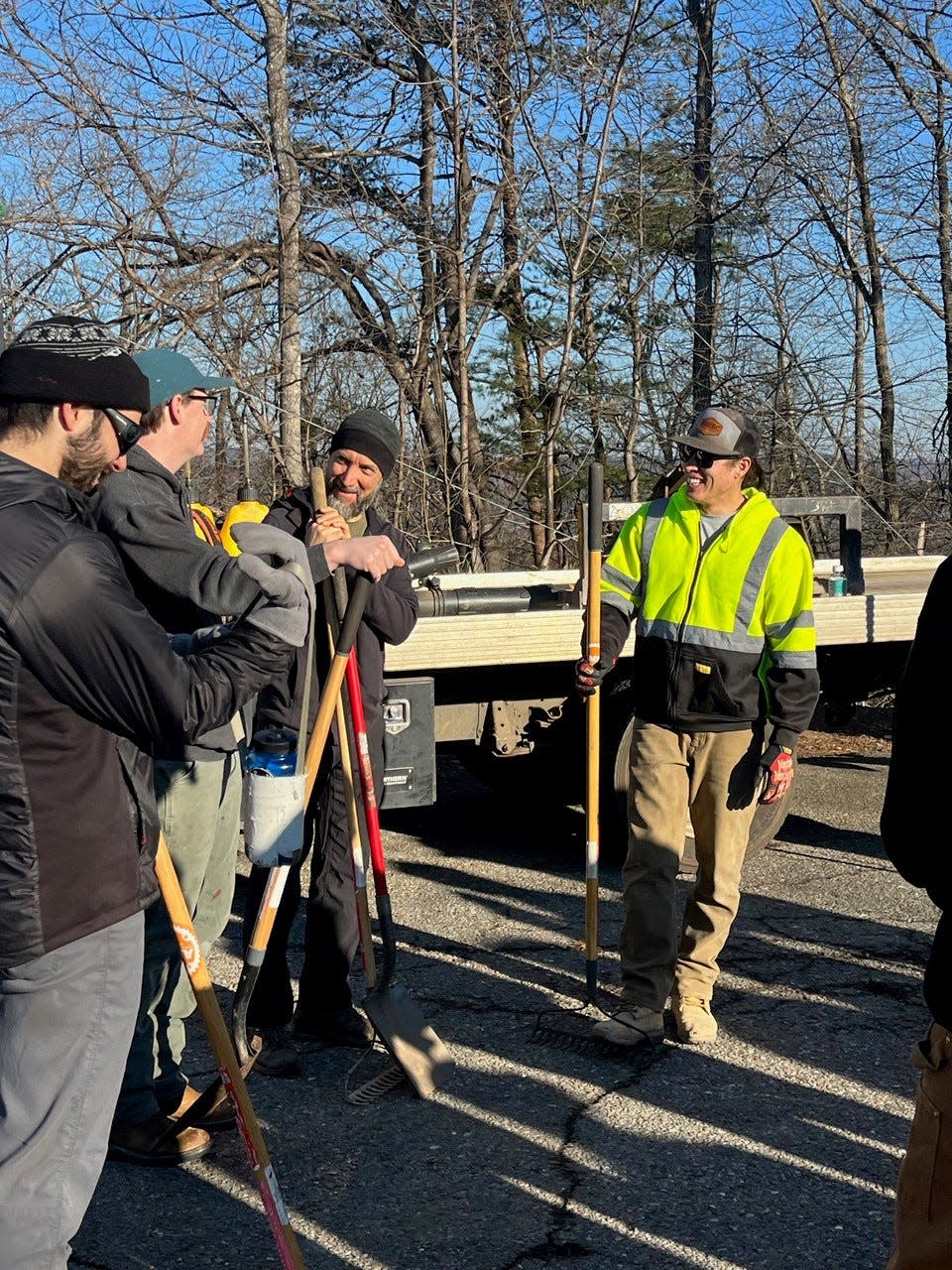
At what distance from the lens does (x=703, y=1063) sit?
418cm

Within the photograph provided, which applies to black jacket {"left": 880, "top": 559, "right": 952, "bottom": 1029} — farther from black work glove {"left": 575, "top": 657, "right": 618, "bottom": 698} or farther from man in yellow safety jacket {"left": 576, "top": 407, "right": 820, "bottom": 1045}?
black work glove {"left": 575, "top": 657, "right": 618, "bottom": 698}

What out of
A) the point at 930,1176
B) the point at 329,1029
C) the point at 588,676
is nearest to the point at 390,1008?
the point at 329,1029

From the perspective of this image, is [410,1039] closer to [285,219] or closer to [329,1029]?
[329,1029]

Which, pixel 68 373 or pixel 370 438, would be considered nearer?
pixel 68 373

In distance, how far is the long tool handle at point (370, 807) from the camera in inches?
155

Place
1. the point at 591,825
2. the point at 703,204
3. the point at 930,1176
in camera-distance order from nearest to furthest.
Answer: the point at 930,1176 < the point at 591,825 < the point at 703,204

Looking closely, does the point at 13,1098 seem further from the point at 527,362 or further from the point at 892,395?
the point at 892,395

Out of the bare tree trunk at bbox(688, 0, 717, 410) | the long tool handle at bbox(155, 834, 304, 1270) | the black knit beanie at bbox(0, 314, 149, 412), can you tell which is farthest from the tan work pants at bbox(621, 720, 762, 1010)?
the bare tree trunk at bbox(688, 0, 717, 410)

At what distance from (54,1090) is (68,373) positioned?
1.18m

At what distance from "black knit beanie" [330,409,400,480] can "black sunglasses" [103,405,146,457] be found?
157cm

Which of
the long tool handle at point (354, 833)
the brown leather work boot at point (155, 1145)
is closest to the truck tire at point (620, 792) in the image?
the long tool handle at point (354, 833)

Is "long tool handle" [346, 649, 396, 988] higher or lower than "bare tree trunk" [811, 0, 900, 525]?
lower

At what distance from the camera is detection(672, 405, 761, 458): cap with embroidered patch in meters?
4.31

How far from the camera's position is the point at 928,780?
2.05 m
